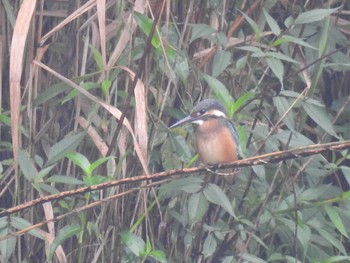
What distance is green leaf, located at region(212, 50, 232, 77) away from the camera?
3.49 m

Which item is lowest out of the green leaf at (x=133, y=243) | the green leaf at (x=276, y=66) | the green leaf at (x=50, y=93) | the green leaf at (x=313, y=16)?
the green leaf at (x=133, y=243)

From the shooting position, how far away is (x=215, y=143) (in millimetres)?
3672

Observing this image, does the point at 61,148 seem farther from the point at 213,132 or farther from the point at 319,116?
the point at 319,116

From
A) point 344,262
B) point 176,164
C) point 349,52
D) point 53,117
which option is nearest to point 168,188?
point 176,164

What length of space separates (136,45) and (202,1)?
397 millimetres

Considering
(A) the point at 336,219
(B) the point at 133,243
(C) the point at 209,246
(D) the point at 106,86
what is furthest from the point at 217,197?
(D) the point at 106,86

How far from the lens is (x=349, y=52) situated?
4.23 meters

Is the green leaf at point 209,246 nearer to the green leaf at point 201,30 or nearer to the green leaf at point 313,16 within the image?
the green leaf at point 201,30

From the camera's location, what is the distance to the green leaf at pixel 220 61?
3494 millimetres

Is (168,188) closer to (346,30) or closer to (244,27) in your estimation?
(244,27)

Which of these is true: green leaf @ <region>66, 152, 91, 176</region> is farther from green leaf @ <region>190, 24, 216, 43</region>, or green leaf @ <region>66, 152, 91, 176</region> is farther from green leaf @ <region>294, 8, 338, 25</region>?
green leaf @ <region>294, 8, 338, 25</region>

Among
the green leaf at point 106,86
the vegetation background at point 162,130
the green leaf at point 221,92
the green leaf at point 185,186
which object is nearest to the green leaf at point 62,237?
the vegetation background at point 162,130

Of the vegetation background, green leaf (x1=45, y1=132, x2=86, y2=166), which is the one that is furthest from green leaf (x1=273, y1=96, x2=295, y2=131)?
green leaf (x1=45, y1=132, x2=86, y2=166)

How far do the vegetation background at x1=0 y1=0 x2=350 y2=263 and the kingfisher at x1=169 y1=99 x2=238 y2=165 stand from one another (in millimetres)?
66
